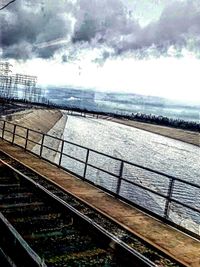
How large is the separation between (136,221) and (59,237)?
2298mm

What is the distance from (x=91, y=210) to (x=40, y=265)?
439 centimetres

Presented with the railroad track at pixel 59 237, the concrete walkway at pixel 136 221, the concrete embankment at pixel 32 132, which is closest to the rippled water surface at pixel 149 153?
the concrete embankment at pixel 32 132

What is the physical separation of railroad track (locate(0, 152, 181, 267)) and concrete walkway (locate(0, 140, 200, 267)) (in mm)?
346

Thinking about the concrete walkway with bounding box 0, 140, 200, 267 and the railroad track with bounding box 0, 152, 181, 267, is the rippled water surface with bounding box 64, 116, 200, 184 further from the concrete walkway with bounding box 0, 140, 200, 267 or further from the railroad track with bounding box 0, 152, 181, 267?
the railroad track with bounding box 0, 152, 181, 267

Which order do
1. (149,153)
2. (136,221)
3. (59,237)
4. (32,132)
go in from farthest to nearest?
(149,153) < (32,132) < (136,221) < (59,237)

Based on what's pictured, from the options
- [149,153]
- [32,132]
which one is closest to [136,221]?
[32,132]

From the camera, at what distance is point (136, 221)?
8961 millimetres

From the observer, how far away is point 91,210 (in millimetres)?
9453

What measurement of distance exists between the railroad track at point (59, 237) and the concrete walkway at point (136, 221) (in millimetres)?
346

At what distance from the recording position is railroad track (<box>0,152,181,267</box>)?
621 centimetres

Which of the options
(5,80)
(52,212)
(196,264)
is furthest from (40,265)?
(5,80)

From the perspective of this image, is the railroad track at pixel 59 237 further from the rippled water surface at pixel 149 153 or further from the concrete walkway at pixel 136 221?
the rippled water surface at pixel 149 153

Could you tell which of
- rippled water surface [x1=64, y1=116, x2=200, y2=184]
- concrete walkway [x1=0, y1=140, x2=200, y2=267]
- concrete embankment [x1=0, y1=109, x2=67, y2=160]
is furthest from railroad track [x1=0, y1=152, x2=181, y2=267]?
rippled water surface [x1=64, y1=116, x2=200, y2=184]

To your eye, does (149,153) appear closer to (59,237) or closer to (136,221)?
(136,221)
